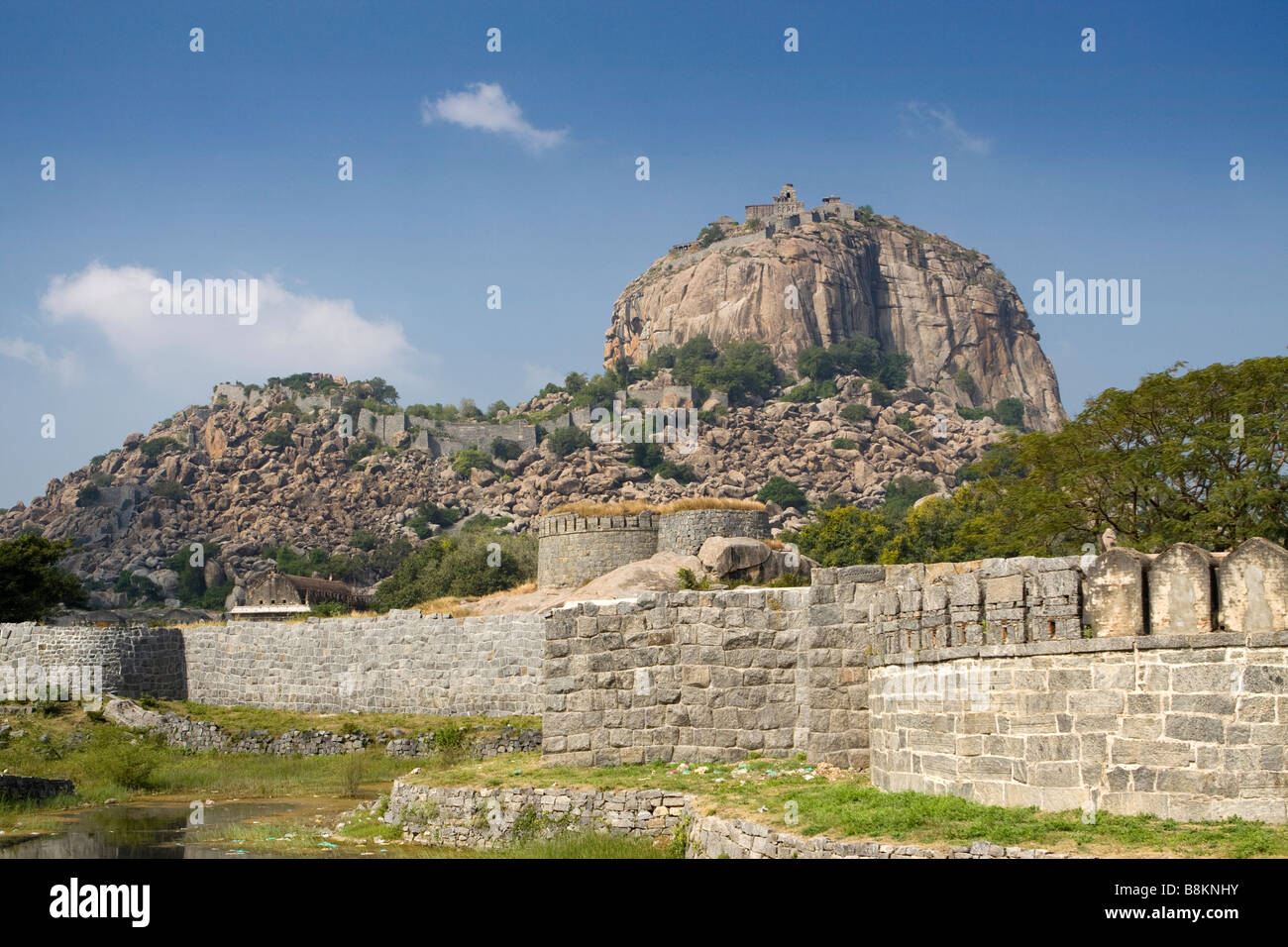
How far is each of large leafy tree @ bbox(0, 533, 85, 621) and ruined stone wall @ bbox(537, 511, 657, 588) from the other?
54.9 feet

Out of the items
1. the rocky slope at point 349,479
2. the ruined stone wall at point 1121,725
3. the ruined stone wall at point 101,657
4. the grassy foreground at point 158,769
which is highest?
the rocky slope at point 349,479

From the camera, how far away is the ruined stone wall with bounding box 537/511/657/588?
136 ft

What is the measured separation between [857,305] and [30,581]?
144877mm

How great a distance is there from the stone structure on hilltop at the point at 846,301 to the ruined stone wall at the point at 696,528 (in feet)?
390


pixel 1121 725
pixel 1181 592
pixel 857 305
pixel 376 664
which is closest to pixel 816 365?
pixel 857 305

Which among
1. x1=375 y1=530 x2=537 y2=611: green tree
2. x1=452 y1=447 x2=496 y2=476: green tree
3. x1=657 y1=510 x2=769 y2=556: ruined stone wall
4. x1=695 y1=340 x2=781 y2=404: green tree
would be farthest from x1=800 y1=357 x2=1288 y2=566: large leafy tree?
x1=695 y1=340 x2=781 y2=404: green tree

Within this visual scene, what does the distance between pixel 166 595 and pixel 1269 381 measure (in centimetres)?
9646

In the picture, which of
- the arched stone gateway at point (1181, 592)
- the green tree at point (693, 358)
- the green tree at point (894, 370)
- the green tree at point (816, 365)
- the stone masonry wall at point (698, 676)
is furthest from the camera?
the green tree at point (894, 370)

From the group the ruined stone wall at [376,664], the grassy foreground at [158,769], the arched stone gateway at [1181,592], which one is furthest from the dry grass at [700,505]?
the arched stone gateway at [1181,592]

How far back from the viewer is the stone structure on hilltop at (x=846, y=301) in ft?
552

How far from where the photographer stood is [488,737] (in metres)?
22.1

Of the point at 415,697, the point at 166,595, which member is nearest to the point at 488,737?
the point at 415,697

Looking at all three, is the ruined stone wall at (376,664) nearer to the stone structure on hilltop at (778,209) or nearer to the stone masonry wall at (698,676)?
the stone masonry wall at (698,676)
